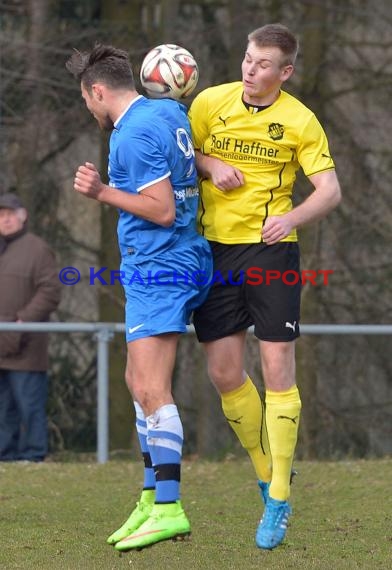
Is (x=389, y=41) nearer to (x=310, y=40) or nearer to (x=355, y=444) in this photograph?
(x=310, y=40)

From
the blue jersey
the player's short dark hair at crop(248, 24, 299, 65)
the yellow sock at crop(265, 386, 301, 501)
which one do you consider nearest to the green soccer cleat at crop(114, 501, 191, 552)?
the yellow sock at crop(265, 386, 301, 501)

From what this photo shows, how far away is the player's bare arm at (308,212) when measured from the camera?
5398 mm

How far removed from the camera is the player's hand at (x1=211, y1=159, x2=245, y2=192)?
544 cm

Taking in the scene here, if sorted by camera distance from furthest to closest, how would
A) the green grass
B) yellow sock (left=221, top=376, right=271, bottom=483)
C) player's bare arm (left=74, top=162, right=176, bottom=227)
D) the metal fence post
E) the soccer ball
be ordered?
the metal fence post, yellow sock (left=221, top=376, right=271, bottom=483), the soccer ball, the green grass, player's bare arm (left=74, top=162, right=176, bottom=227)

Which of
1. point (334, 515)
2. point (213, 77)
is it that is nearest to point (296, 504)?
point (334, 515)

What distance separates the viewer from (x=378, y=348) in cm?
1062

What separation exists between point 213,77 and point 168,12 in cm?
65

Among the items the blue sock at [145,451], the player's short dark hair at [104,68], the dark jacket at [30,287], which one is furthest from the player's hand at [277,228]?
the dark jacket at [30,287]

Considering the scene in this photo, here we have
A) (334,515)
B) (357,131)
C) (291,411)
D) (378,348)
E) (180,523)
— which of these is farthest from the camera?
(357,131)

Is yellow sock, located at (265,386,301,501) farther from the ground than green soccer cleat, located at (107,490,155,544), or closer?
farther from the ground

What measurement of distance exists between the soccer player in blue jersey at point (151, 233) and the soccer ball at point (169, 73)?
0.34 feet

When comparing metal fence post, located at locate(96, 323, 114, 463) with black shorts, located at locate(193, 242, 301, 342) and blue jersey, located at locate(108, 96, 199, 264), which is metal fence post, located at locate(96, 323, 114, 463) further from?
blue jersey, located at locate(108, 96, 199, 264)

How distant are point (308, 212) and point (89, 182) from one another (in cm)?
94

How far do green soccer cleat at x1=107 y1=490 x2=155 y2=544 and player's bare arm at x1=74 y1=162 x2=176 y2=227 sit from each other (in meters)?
1.19
